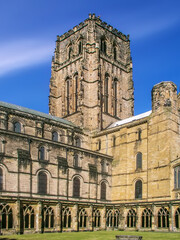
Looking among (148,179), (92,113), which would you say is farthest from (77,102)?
(148,179)

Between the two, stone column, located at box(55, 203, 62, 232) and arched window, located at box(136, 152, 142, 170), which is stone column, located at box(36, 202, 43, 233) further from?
arched window, located at box(136, 152, 142, 170)

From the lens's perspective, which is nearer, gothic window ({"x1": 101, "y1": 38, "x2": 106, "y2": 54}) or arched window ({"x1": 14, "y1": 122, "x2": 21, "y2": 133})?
arched window ({"x1": 14, "y1": 122, "x2": 21, "y2": 133})

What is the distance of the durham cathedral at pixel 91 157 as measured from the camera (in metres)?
35.9

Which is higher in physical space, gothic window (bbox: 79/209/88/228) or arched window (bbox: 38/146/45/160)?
arched window (bbox: 38/146/45/160)

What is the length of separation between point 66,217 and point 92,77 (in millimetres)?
29199

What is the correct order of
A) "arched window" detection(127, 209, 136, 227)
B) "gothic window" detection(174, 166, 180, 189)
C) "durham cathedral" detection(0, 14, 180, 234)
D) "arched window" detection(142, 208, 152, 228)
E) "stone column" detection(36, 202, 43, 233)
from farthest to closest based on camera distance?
"arched window" detection(127, 209, 136, 227), "gothic window" detection(174, 166, 180, 189), "arched window" detection(142, 208, 152, 228), "durham cathedral" detection(0, 14, 180, 234), "stone column" detection(36, 202, 43, 233)

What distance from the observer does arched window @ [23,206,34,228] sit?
3334cm

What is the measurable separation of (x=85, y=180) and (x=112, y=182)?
580cm

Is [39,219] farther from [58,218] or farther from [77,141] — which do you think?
[77,141]

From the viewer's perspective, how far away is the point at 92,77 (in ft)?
193

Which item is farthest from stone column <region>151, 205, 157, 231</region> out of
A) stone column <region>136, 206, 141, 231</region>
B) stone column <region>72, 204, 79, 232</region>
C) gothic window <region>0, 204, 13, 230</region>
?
gothic window <region>0, 204, 13, 230</region>

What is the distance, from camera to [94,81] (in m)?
58.2

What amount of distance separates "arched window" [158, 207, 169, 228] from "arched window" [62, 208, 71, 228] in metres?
10.5

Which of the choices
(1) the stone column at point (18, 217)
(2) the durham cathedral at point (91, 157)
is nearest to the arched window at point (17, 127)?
(2) the durham cathedral at point (91, 157)
